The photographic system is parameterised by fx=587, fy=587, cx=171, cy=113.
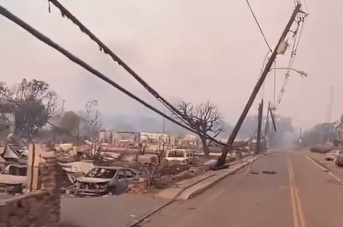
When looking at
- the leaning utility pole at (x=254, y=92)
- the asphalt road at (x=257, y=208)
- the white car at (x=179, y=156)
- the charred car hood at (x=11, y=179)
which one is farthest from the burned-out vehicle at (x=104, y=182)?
the white car at (x=179, y=156)

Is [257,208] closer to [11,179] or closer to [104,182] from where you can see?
[104,182]

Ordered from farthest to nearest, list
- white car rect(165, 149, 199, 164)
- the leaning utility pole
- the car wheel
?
white car rect(165, 149, 199, 164)
the leaning utility pole
the car wheel

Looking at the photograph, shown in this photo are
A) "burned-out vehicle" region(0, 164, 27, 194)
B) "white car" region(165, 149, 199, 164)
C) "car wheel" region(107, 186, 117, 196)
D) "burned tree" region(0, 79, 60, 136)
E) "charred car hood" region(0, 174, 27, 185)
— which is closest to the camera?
"car wheel" region(107, 186, 117, 196)

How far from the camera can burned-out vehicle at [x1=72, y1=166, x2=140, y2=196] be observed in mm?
25359

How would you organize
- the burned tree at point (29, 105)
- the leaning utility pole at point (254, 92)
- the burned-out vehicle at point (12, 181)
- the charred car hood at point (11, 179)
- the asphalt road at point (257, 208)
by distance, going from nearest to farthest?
1. the asphalt road at point (257, 208)
2. the burned-out vehicle at point (12, 181)
3. the charred car hood at point (11, 179)
4. the leaning utility pole at point (254, 92)
5. the burned tree at point (29, 105)

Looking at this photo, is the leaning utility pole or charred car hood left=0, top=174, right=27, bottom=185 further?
the leaning utility pole

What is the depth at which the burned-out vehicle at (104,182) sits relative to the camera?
25.4 metres

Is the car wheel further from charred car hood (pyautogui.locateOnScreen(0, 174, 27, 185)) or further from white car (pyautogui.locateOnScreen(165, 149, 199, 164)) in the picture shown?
white car (pyautogui.locateOnScreen(165, 149, 199, 164))

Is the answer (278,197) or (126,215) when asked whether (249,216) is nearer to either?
(126,215)

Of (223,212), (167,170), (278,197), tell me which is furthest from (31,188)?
(167,170)

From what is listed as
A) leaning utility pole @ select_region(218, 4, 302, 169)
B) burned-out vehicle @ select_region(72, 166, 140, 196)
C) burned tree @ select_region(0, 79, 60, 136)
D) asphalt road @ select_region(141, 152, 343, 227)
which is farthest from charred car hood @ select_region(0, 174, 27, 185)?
burned tree @ select_region(0, 79, 60, 136)

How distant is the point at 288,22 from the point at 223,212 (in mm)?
28830

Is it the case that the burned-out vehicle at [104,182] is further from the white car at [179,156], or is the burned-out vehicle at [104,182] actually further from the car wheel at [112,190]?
the white car at [179,156]

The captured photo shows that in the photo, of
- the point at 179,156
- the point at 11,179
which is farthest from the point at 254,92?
the point at 11,179
